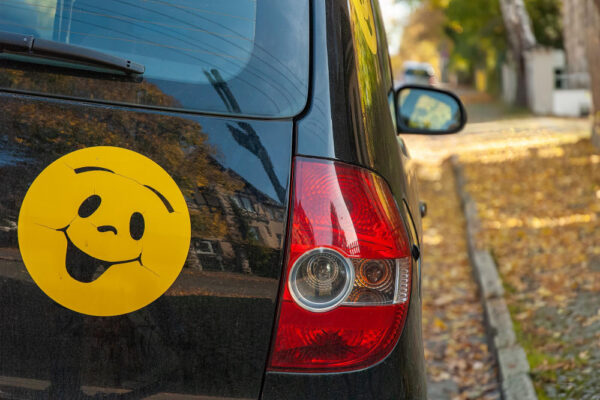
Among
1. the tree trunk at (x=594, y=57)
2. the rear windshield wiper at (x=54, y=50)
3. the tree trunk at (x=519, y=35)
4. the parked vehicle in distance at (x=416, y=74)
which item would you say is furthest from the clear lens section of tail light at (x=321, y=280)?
the parked vehicle in distance at (x=416, y=74)

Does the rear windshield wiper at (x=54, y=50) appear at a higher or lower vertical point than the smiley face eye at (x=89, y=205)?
higher

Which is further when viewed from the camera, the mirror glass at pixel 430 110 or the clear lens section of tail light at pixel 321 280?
the mirror glass at pixel 430 110

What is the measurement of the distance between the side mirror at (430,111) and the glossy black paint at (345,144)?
1291mm

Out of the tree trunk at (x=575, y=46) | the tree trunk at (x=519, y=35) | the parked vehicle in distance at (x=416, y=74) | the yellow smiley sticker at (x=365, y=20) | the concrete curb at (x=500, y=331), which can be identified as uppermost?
the parked vehicle in distance at (x=416, y=74)

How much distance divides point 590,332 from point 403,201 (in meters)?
3.26

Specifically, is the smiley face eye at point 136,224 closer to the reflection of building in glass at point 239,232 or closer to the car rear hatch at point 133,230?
the car rear hatch at point 133,230

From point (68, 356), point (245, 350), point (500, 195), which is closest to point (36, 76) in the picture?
point (68, 356)

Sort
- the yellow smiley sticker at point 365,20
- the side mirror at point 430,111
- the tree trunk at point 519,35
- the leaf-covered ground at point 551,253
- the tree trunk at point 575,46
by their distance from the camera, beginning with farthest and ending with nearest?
1. the tree trunk at point 519,35
2. the tree trunk at point 575,46
3. the leaf-covered ground at point 551,253
4. the side mirror at point 430,111
5. the yellow smiley sticker at point 365,20

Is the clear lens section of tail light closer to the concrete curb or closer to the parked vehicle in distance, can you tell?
the concrete curb

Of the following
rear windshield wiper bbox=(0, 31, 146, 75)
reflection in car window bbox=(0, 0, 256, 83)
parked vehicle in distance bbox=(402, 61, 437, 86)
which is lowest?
rear windshield wiper bbox=(0, 31, 146, 75)

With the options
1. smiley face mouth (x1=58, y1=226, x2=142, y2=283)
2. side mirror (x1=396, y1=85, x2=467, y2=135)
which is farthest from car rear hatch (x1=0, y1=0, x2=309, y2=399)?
side mirror (x1=396, y1=85, x2=467, y2=135)

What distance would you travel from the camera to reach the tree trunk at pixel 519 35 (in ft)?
77.3

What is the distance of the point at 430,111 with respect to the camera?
3312 millimetres

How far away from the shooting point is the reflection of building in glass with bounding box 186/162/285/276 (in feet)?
5.74
